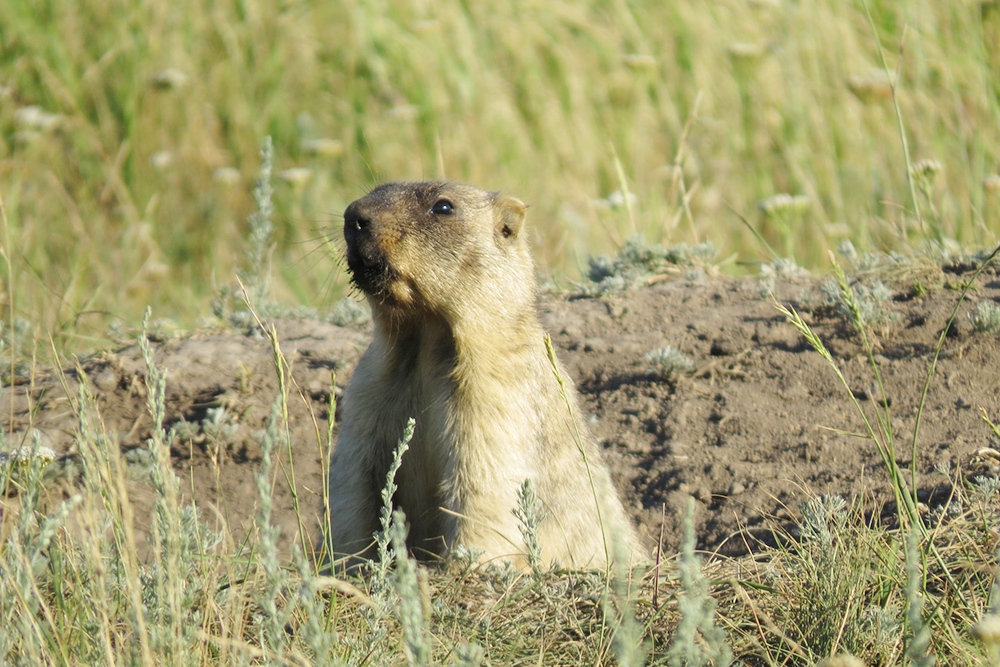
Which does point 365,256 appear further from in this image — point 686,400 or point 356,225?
point 686,400

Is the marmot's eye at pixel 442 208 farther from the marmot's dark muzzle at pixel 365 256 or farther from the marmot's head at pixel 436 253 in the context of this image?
the marmot's dark muzzle at pixel 365 256

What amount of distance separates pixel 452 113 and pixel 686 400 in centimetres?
470

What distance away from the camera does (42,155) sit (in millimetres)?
8641

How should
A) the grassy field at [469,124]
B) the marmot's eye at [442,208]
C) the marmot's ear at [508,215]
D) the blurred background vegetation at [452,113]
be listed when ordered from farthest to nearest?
the blurred background vegetation at [452,113] < the grassy field at [469,124] < the marmot's ear at [508,215] < the marmot's eye at [442,208]

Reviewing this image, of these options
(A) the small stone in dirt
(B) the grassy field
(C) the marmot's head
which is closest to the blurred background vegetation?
(B) the grassy field

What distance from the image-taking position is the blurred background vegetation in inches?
320

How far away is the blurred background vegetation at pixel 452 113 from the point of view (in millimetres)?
8125

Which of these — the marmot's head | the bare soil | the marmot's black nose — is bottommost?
the bare soil

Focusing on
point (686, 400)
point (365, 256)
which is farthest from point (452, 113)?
point (365, 256)

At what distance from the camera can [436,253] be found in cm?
409

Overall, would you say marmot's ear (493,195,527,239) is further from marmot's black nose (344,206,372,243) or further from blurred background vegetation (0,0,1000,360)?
blurred background vegetation (0,0,1000,360)

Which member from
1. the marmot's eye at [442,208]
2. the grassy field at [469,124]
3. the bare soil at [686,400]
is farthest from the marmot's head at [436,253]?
the grassy field at [469,124]

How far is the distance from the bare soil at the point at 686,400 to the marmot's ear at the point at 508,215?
82 cm

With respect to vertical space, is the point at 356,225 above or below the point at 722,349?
above
